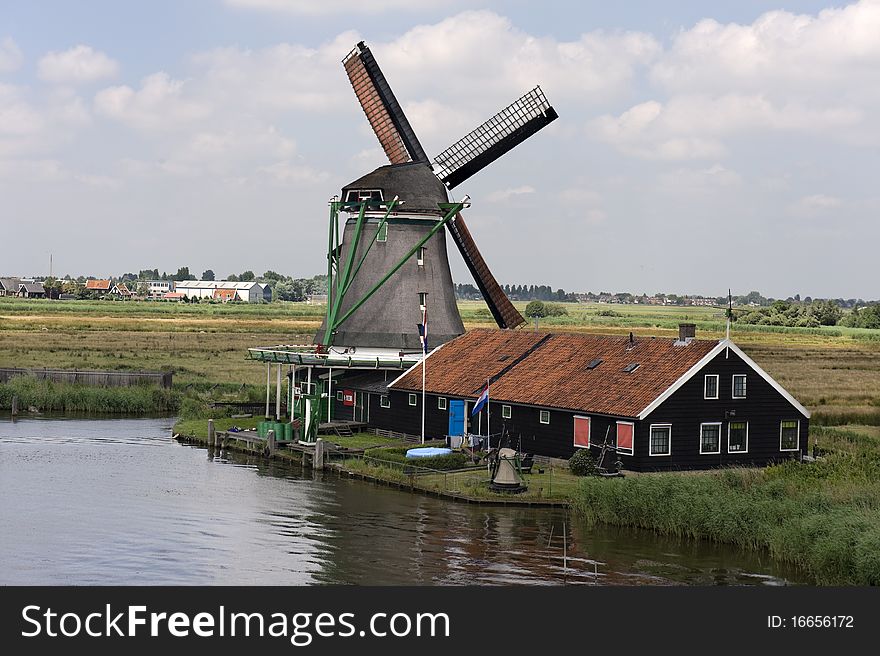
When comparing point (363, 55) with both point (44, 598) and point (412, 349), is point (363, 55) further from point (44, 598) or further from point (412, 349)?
point (44, 598)

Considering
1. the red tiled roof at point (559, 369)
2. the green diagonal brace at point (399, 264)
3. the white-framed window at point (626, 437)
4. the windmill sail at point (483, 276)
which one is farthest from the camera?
the windmill sail at point (483, 276)

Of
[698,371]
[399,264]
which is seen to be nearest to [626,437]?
[698,371]

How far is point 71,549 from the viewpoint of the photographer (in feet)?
94.4

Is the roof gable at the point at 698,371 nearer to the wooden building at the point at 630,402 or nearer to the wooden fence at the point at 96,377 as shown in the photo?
the wooden building at the point at 630,402

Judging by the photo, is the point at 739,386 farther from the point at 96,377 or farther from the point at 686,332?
the point at 96,377

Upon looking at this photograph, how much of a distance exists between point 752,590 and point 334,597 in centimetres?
830

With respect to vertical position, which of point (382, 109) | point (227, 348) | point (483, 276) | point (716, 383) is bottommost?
point (716, 383)

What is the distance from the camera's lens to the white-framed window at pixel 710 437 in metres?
38.8

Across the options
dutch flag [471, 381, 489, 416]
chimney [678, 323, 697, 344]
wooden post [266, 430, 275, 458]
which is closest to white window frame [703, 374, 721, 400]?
chimney [678, 323, 697, 344]

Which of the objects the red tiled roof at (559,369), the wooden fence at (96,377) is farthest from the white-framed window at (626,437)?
the wooden fence at (96,377)

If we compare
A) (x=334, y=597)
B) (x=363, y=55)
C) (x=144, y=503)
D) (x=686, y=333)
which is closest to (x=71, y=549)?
(x=144, y=503)

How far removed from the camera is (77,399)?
60438 millimetres

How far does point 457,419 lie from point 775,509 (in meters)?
16.4

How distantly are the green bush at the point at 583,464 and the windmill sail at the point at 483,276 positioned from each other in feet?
56.9
